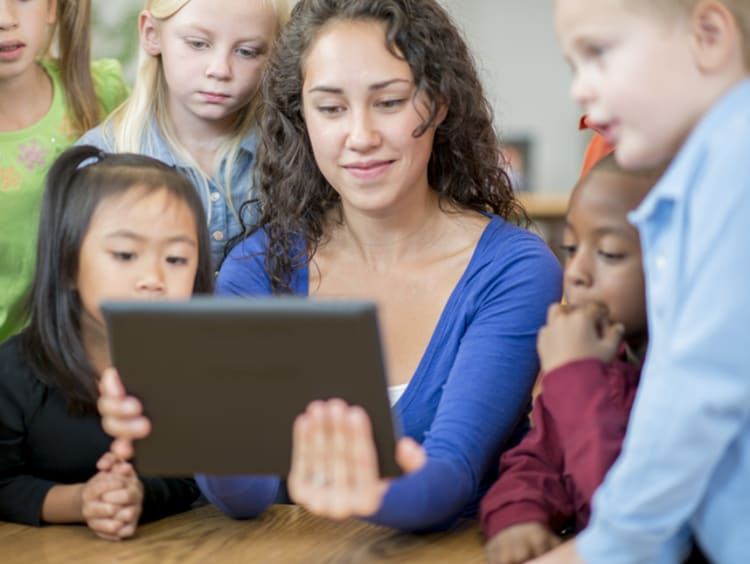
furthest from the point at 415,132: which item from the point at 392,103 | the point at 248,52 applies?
the point at 248,52

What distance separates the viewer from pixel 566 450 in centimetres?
136

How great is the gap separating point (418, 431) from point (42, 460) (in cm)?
55

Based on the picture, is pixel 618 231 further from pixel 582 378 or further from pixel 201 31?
pixel 201 31

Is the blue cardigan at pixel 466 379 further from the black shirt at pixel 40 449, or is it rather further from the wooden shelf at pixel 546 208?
the wooden shelf at pixel 546 208

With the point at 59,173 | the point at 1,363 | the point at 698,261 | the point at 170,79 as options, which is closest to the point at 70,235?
the point at 59,173

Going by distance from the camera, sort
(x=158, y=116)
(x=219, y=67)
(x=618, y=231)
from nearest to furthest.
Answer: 1. (x=618, y=231)
2. (x=219, y=67)
3. (x=158, y=116)

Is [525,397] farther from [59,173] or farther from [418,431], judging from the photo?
[59,173]

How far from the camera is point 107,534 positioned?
151 cm

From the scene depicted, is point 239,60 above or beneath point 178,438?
above

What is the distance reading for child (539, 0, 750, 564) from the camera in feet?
3.52

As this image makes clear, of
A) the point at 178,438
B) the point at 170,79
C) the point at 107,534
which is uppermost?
the point at 170,79

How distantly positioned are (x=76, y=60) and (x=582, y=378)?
1.38 metres

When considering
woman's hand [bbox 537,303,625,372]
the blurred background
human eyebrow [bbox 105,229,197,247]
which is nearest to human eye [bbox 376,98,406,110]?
human eyebrow [bbox 105,229,197,247]

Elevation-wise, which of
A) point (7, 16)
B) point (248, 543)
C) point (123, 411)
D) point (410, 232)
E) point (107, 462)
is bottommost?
point (248, 543)
